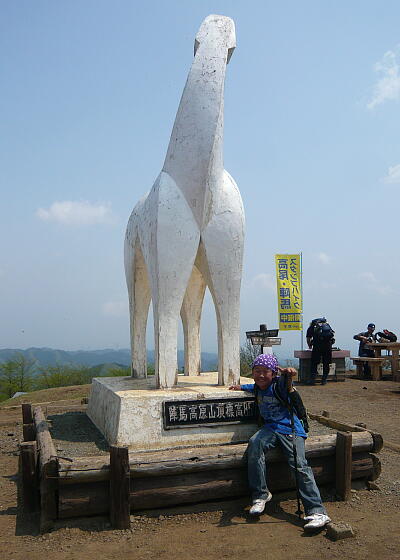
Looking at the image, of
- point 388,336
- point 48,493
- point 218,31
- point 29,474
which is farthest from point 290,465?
point 388,336

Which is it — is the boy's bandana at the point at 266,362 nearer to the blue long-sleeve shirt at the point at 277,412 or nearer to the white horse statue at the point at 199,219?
the blue long-sleeve shirt at the point at 277,412

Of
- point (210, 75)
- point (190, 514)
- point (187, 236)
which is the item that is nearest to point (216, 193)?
point (187, 236)

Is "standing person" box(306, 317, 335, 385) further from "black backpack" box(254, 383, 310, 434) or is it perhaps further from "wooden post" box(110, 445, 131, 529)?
"wooden post" box(110, 445, 131, 529)

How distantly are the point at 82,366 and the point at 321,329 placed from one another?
9462mm

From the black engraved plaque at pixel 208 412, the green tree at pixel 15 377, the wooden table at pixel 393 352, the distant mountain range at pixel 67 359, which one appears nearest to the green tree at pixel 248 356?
the distant mountain range at pixel 67 359

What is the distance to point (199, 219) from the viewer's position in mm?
5570

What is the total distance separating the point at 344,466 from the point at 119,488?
208cm

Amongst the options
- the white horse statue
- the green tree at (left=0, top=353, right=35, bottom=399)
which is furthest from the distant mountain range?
the white horse statue

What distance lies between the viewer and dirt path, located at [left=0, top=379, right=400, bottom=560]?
11.3ft

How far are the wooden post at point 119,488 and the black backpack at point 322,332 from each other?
8.80m

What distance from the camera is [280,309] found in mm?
13258

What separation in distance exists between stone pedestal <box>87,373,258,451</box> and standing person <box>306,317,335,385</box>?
7.05 metres

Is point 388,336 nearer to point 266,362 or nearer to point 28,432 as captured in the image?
point 266,362

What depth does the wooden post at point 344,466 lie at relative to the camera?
14.7ft
